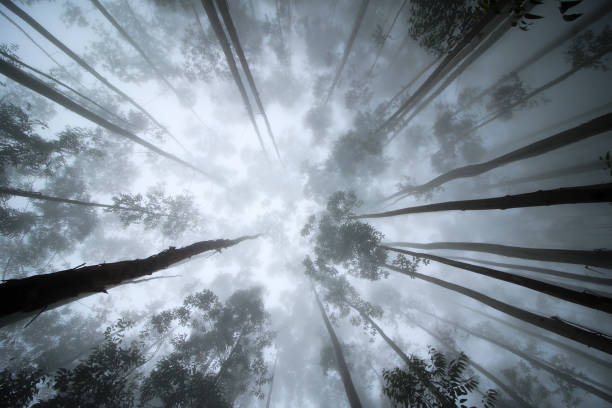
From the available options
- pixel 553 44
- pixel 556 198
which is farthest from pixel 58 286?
pixel 553 44

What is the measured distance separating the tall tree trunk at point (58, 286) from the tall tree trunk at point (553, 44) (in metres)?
23.3

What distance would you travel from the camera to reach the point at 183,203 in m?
18.2

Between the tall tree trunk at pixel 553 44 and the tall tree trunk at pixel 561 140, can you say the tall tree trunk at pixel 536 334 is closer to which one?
the tall tree trunk at pixel 561 140

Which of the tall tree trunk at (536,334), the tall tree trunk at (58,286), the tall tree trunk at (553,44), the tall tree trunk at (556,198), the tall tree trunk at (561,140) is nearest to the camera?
the tall tree trunk at (58,286)

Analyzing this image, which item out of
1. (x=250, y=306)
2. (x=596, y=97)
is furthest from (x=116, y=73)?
(x=596, y=97)

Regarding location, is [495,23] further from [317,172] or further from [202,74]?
[202,74]

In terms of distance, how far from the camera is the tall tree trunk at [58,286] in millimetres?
2482

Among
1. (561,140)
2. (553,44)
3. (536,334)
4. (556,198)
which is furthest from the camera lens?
(536,334)

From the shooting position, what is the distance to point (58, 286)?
285 cm

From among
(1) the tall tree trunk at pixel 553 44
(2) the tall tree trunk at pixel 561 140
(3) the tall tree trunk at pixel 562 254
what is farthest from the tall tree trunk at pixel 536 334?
(1) the tall tree trunk at pixel 553 44

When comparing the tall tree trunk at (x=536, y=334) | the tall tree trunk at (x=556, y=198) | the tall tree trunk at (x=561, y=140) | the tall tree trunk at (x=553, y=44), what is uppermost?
the tall tree trunk at (x=553, y=44)

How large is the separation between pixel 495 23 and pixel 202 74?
74.2 ft

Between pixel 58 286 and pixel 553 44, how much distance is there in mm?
28240

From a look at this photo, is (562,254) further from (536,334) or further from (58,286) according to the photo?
(536,334)
